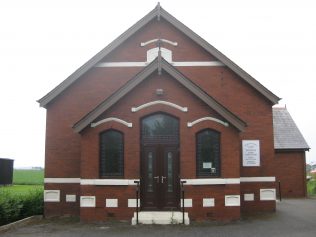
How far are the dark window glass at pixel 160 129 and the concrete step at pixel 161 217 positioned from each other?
2441 millimetres

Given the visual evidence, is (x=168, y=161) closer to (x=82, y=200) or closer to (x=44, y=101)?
(x=82, y=200)

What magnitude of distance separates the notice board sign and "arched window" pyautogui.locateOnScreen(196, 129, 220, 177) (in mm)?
3007

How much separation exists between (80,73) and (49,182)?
4487 millimetres

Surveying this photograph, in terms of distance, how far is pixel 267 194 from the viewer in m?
19.2

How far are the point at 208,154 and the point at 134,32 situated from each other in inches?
242

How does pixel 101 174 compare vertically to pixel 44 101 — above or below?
below

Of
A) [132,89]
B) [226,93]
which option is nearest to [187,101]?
[132,89]

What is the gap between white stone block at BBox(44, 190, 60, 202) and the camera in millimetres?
18750

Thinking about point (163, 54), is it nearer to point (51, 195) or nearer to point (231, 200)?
point (231, 200)

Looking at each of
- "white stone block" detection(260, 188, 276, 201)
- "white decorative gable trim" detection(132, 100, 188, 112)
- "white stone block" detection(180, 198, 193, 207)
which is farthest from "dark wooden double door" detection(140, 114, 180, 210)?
"white stone block" detection(260, 188, 276, 201)

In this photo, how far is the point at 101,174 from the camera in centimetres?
1677

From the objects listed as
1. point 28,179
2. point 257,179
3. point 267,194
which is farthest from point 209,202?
point 28,179

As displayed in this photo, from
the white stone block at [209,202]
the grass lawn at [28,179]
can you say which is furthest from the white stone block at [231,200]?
the grass lawn at [28,179]

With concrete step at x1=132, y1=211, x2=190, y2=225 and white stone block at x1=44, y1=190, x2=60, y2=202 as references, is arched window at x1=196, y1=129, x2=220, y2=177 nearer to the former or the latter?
concrete step at x1=132, y1=211, x2=190, y2=225
